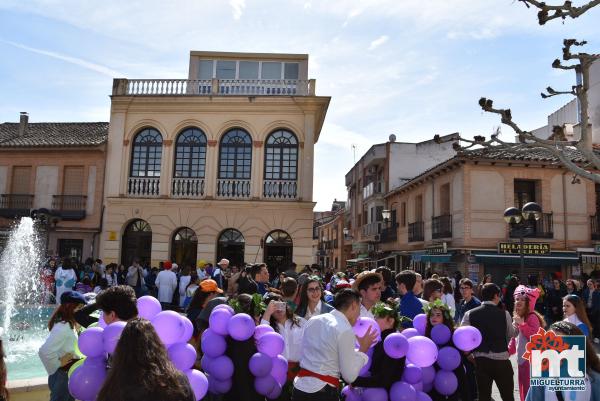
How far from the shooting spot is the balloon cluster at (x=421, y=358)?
470cm

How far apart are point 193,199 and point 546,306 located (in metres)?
13.7

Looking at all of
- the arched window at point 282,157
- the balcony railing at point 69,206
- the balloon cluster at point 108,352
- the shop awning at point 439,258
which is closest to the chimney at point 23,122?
the balcony railing at point 69,206

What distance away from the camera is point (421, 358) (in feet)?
16.4

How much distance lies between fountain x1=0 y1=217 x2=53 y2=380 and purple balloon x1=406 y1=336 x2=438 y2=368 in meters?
6.23

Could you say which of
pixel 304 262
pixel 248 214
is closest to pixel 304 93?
pixel 248 214

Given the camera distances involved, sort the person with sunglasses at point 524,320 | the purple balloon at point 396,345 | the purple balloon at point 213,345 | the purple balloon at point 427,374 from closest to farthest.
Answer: the purple balloon at point 396,345
the purple balloon at point 213,345
the purple balloon at point 427,374
the person with sunglasses at point 524,320

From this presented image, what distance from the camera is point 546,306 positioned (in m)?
16.8

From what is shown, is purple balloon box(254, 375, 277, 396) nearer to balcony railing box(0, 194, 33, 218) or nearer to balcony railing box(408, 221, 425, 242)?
balcony railing box(0, 194, 33, 218)

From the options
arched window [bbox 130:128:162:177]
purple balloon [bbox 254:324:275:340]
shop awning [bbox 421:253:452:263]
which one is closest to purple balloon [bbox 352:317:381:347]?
purple balloon [bbox 254:324:275:340]

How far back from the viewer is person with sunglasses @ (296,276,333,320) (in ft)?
20.5

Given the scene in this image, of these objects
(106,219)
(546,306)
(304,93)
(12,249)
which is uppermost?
(304,93)

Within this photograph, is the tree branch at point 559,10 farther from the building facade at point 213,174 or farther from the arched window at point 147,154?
the arched window at point 147,154

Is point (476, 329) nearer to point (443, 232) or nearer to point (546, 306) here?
point (546, 306)

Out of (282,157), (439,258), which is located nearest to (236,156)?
(282,157)
